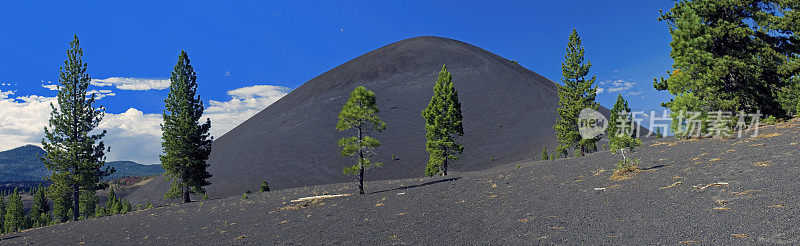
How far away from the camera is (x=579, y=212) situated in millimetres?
10797

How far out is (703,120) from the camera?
77.5 feet

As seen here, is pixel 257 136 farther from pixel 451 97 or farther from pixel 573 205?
pixel 573 205

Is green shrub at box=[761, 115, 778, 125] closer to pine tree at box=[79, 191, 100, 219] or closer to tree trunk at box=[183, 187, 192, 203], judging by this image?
tree trunk at box=[183, 187, 192, 203]

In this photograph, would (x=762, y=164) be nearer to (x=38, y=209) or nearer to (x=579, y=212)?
(x=579, y=212)

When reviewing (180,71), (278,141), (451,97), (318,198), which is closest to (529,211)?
(318,198)

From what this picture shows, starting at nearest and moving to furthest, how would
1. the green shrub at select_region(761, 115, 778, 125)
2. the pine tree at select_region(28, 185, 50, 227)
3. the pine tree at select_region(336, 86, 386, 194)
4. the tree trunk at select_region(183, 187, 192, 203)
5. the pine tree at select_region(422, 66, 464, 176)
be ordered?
the pine tree at select_region(336, 86, 386, 194) < the green shrub at select_region(761, 115, 778, 125) < the pine tree at select_region(422, 66, 464, 176) < the tree trunk at select_region(183, 187, 192, 203) < the pine tree at select_region(28, 185, 50, 227)

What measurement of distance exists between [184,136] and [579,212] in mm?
39028

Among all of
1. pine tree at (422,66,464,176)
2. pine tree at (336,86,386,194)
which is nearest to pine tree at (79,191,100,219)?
pine tree at (422,66,464,176)

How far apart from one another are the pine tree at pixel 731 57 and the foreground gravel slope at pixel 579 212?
7460 millimetres

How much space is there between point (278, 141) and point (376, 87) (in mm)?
40682

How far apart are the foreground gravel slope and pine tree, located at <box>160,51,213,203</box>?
18.6 meters

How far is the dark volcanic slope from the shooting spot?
84.4 m

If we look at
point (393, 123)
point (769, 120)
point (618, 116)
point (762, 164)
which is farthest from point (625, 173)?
point (393, 123)

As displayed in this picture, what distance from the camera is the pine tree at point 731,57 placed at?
2453 centimetres
